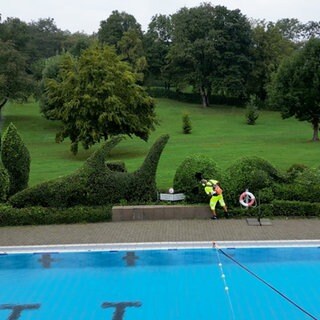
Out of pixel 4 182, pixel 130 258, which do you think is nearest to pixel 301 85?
pixel 4 182

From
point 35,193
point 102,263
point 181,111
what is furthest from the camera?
point 181,111

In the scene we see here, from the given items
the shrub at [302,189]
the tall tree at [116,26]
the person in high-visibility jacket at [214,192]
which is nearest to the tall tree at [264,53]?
the tall tree at [116,26]

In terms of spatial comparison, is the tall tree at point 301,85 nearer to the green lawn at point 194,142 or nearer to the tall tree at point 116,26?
the green lawn at point 194,142

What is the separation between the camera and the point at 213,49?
6084cm

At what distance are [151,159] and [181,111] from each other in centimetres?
4425

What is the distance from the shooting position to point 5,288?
12.4m

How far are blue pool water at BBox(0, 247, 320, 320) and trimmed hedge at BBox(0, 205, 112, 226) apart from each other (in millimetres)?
2953

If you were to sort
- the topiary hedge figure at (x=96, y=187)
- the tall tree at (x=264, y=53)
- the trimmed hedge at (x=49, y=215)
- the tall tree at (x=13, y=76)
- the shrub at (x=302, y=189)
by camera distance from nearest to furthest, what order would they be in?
the trimmed hedge at (x=49, y=215)
the topiary hedge figure at (x=96, y=187)
the shrub at (x=302, y=189)
the tall tree at (x=13, y=76)
the tall tree at (x=264, y=53)

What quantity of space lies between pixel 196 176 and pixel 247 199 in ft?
6.95

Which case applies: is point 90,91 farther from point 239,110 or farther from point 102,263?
point 239,110

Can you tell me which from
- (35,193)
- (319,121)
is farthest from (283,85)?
(35,193)

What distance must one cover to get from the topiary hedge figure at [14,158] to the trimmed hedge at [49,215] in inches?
56.6

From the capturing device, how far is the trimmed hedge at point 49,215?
55.5ft

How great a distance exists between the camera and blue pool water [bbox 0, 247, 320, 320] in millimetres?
10820
